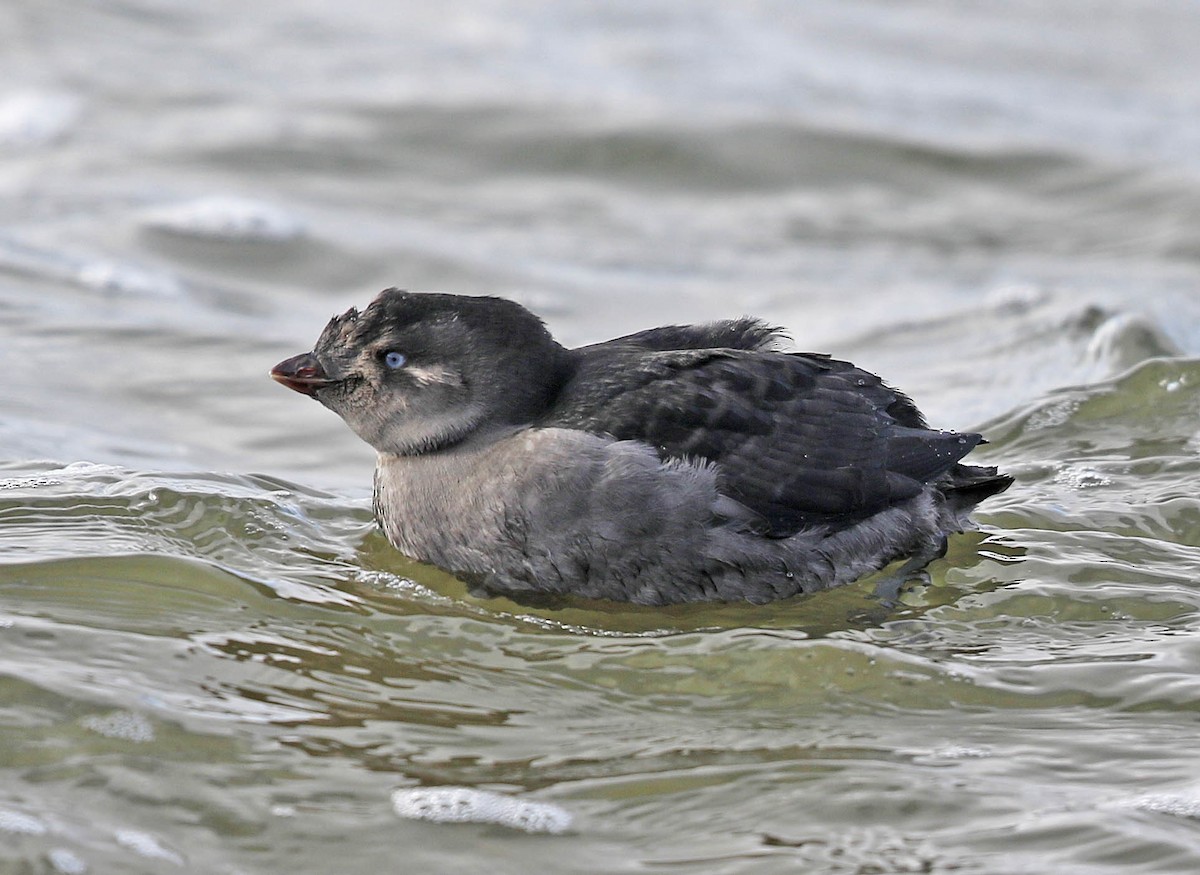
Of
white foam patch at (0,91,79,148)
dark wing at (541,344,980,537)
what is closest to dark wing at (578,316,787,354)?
dark wing at (541,344,980,537)

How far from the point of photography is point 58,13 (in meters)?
14.3

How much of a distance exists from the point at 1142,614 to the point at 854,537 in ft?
3.22

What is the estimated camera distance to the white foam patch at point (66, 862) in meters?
3.65

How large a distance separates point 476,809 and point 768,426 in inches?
74.2

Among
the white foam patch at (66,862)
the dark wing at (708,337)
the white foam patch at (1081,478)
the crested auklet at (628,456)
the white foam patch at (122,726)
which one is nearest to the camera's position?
the white foam patch at (66,862)

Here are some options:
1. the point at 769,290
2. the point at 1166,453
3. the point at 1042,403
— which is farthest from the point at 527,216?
the point at 1166,453

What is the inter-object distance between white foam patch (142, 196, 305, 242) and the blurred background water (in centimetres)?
4

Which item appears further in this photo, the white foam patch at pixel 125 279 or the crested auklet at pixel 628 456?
the white foam patch at pixel 125 279

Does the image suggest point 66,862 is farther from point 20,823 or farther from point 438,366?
point 438,366

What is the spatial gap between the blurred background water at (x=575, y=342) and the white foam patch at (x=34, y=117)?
1.7 inches

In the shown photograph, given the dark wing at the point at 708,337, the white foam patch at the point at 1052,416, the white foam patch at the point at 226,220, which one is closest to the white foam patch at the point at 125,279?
the white foam patch at the point at 226,220

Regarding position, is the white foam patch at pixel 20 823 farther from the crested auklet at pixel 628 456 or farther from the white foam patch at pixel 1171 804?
the white foam patch at pixel 1171 804

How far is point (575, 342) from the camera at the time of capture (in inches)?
349

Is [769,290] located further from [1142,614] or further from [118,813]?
[118,813]
